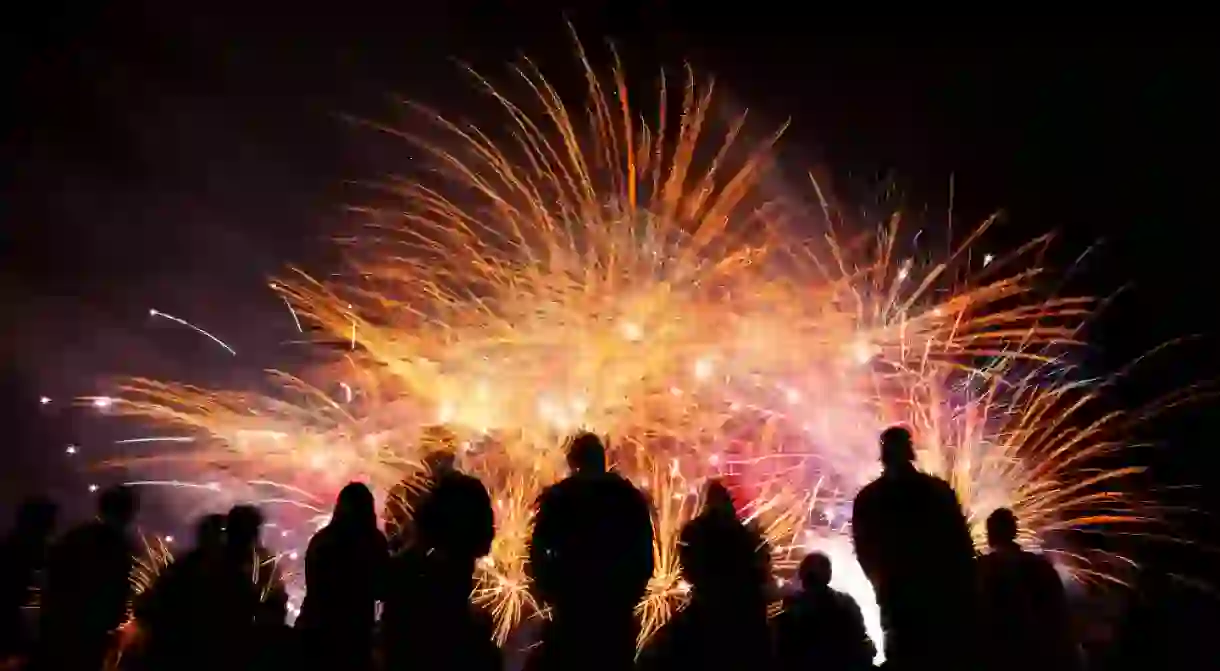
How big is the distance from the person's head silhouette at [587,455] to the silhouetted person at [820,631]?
3.57 feet

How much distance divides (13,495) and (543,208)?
8.50m

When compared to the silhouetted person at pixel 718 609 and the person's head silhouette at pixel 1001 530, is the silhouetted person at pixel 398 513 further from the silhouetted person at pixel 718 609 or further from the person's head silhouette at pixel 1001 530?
the person's head silhouette at pixel 1001 530

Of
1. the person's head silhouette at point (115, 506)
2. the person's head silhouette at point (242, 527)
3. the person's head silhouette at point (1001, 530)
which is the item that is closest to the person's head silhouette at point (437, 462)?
the person's head silhouette at point (242, 527)

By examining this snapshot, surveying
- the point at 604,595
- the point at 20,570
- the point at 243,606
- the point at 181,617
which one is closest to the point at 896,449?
the point at 604,595

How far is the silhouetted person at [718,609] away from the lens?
426cm

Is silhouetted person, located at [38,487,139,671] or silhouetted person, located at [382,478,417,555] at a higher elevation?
silhouetted person, located at [382,478,417,555]

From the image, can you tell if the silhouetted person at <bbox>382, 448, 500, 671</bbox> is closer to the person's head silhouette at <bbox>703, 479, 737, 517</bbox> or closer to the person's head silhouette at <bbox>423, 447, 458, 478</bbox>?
the person's head silhouette at <bbox>423, 447, 458, 478</bbox>

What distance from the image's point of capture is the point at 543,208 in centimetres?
1071

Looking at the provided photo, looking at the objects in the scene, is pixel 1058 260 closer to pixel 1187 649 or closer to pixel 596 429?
pixel 596 429

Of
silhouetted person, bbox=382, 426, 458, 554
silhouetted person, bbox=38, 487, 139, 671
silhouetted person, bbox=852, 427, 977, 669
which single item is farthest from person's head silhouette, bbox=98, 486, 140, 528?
silhouetted person, bbox=852, 427, 977, 669

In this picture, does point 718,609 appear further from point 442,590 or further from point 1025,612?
point 1025,612

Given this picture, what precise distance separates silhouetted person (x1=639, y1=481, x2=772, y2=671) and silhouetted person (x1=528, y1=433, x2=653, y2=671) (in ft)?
1.19

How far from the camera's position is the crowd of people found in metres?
3.96

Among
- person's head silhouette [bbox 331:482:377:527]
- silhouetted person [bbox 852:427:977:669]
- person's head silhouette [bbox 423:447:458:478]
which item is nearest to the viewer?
silhouetted person [bbox 852:427:977:669]
